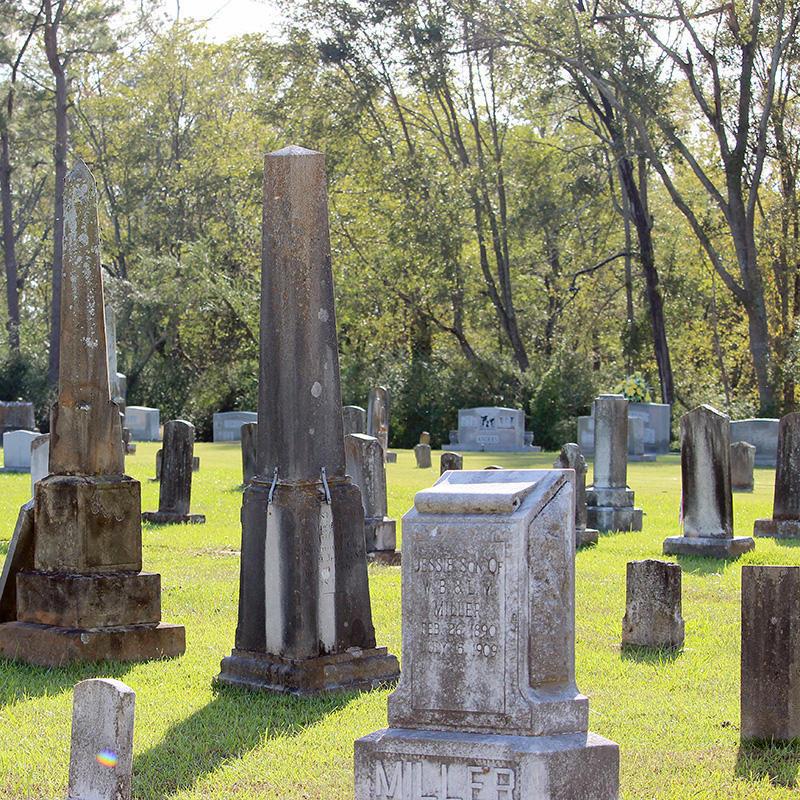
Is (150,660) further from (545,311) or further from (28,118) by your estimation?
(545,311)

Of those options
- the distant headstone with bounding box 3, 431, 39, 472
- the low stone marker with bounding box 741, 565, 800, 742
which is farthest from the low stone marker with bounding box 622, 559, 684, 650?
the distant headstone with bounding box 3, 431, 39, 472

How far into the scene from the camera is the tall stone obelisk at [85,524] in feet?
23.3

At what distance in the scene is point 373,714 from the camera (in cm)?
587

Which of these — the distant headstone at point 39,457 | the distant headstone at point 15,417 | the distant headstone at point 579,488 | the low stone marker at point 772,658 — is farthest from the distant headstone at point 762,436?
the low stone marker at point 772,658

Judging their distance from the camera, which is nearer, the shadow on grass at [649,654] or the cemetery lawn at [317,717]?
the cemetery lawn at [317,717]

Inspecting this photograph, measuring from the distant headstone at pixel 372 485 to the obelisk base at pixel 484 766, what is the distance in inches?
336

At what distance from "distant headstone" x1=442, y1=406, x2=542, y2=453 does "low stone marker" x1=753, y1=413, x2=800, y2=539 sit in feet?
61.1

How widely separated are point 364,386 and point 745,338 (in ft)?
54.9

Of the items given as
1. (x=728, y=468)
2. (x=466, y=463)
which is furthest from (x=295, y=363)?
(x=466, y=463)

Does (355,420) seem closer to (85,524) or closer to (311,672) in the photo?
(85,524)

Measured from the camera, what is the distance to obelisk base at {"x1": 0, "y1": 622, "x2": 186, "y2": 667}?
6934 millimetres

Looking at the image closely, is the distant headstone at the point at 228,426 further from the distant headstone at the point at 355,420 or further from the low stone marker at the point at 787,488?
the low stone marker at the point at 787,488

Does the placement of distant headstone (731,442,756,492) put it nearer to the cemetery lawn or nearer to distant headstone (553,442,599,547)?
distant headstone (553,442,599,547)

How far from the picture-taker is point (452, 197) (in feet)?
130
